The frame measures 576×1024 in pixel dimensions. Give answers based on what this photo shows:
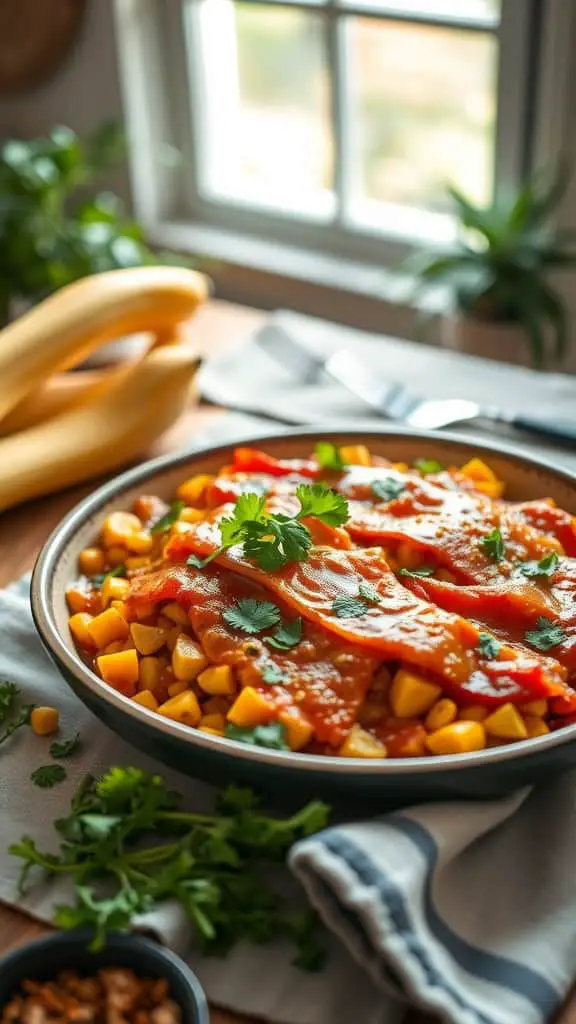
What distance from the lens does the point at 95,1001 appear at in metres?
1.08

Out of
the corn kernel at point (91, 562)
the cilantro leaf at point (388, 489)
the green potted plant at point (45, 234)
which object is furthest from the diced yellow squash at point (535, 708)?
the green potted plant at point (45, 234)

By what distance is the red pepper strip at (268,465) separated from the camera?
1.71 m

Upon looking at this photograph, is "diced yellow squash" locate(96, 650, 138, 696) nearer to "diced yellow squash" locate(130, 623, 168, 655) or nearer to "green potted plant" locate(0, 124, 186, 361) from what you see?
"diced yellow squash" locate(130, 623, 168, 655)

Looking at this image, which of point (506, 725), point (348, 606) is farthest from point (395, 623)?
point (506, 725)

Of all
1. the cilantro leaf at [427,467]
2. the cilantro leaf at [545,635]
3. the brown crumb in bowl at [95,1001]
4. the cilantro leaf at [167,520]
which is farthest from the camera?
the cilantro leaf at [427,467]

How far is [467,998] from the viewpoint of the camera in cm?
111

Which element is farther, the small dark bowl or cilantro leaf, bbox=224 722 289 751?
cilantro leaf, bbox=224 722 289 751

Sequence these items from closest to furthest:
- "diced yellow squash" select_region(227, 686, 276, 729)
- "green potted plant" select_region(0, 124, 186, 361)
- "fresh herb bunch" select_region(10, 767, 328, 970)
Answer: "fresh herb bunch" select_region(10, 767, 328, 970) < "diced yellow squash" select_region(227, 686, 276, 729) < "green potted plant" select_region(0, 124, 186, 361)

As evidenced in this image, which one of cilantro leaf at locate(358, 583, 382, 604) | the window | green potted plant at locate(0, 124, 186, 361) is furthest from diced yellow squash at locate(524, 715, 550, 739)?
the window

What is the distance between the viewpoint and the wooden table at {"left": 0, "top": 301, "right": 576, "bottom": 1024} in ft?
4.06

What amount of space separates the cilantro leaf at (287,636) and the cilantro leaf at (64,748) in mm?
275

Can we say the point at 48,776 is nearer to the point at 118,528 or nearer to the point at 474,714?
the point at 118,528

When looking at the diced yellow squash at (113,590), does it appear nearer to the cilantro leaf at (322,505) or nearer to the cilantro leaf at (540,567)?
the cilantro leaf at (322,505)

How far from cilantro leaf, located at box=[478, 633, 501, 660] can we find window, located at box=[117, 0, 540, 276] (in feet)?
5.89
